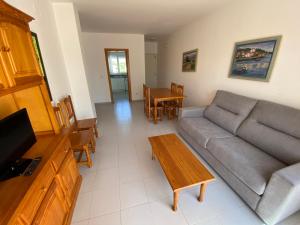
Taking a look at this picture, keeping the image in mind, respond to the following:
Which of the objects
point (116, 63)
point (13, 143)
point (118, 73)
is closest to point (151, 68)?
point (118, 73)

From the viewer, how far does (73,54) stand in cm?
281

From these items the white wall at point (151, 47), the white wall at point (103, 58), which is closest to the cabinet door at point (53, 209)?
the white wall at point (103, 58)

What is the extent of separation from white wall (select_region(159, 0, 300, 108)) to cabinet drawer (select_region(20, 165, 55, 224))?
2868 millimetres

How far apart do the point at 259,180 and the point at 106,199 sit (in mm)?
1619

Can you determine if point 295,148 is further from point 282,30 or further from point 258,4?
point 258,4

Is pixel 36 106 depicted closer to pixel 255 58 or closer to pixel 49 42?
pixel 49 42

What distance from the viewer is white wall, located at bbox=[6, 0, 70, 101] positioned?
180cm

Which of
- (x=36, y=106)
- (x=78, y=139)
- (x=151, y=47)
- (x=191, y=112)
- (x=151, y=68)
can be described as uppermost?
(x=151, y=47)

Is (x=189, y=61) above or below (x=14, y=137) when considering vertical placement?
above

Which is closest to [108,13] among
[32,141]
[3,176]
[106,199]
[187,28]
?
[187,28]

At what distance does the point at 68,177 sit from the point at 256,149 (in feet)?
7.41

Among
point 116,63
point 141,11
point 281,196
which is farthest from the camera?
point 116,63

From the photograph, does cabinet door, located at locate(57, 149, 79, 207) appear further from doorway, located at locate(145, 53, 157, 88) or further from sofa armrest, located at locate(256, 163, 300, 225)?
doorway, located at locate(145, 53, 157, 88)

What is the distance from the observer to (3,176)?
957mm
